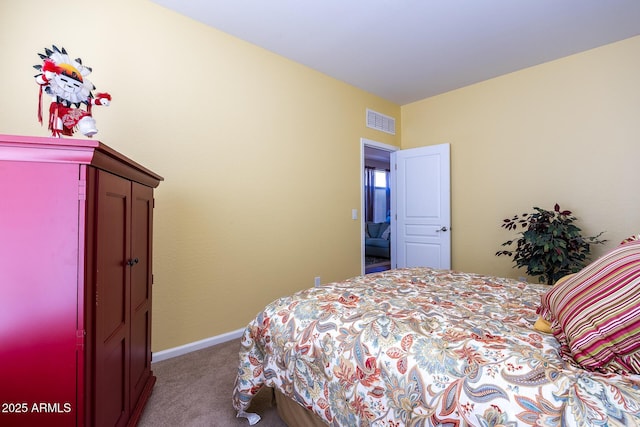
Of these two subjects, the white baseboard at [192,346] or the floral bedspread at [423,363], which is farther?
the white baseboard at [192,346]

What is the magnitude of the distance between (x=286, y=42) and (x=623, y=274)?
2.77 meters

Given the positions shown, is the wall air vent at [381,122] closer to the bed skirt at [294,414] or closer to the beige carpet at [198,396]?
the beige carpet at [198,396]

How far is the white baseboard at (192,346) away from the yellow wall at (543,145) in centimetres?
278

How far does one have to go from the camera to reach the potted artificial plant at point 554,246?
2639 millimetres

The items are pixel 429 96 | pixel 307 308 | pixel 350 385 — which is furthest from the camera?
pixel 429 96

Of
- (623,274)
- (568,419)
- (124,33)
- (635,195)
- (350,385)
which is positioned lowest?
(350,385)

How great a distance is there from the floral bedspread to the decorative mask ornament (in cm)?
121

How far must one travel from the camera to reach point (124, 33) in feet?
6.73

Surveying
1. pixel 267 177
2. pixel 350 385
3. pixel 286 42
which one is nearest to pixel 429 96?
pixel 286 42

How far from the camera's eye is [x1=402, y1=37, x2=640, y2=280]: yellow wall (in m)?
2.70

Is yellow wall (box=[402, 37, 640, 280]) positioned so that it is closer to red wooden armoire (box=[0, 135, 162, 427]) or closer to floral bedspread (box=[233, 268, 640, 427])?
floral bedspread (box=[233, 268, 640, 427])

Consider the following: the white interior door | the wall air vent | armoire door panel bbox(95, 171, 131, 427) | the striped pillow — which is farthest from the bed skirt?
the wall air vent

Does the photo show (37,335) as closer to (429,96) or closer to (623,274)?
(623,274)

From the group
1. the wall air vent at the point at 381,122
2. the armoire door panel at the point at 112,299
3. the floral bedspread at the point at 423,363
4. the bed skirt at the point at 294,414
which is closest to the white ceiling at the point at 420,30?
the wall air vent at the point at 381,122
